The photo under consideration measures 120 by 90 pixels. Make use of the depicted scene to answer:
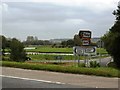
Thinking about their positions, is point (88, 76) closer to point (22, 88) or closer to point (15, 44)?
point (22, 88)

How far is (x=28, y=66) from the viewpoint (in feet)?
76.5

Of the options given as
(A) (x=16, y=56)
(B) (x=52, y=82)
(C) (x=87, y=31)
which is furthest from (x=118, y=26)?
(A) (x=16, y=56)

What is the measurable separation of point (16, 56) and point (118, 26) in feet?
98.8

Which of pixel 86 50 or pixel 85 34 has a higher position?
pixel 85 34

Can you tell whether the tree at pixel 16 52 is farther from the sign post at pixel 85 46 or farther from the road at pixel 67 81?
the road at pixel 67 81

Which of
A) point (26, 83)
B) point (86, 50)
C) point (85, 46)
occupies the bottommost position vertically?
point (26, 83)

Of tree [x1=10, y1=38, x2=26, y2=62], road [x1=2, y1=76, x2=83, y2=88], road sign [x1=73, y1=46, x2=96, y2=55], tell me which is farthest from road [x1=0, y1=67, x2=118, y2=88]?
tree [x1=10, y1=38, x2=26, y2=62]

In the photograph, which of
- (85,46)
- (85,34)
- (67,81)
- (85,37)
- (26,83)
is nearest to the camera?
(26,83)

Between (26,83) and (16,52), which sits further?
(16,52)

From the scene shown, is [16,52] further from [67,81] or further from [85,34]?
[67,81]

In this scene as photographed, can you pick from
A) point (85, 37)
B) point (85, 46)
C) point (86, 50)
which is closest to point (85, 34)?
point (85, 37)

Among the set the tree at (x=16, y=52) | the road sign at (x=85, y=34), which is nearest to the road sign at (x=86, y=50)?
the road sign at (x=85, y=34)

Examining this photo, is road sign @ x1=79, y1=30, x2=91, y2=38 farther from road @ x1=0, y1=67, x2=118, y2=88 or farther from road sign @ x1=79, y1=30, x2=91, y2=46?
road @ x1=0, y1=67, x2=118, y2=88

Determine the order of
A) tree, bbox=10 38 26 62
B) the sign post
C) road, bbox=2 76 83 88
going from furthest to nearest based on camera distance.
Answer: tree, bbox=10 38 26 62 < the sign post < road, bbox=2 76 83 88
